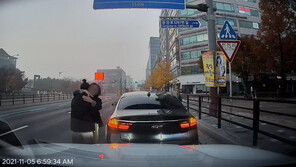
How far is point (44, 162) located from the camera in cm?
158

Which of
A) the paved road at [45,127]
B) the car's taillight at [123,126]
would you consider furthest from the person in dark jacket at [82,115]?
the paved road at [45,127]

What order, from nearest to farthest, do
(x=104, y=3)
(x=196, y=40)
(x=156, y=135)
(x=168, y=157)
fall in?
(x=168, y=157)
(x=156, y=135)
(x=104, y=3)
(x=196, y=40)

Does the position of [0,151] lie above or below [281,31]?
below

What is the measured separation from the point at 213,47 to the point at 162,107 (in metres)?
5.88

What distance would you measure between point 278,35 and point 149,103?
19.5m

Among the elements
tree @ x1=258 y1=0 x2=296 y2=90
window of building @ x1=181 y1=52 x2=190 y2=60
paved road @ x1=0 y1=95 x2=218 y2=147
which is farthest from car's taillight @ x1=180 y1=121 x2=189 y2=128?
window of building @ x1=181 y1=52 x2=190 y2=60

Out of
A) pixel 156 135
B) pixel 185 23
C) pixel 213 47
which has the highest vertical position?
pixel 185 23

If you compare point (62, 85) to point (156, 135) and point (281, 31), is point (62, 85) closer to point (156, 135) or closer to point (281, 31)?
point (281, 31)

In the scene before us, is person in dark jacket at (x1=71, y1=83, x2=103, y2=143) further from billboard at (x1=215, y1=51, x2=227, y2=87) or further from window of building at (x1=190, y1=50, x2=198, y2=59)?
window of building at (x1=190, y1=50, x2=198, y2=59)

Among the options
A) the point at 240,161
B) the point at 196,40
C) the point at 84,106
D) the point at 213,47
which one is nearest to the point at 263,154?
the point at 240,161

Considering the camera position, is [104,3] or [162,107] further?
[104,3]

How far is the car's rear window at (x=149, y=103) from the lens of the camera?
3.50 meters

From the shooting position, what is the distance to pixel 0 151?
1858 millimetres

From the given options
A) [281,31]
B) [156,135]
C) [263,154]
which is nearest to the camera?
[263,154]
